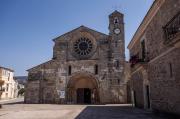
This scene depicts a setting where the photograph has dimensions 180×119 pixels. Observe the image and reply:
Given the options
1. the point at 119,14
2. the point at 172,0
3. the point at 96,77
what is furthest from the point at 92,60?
the point at 172,0

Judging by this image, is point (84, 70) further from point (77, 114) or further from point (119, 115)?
point (119, 115)

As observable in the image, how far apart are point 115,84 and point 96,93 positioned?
2647mm

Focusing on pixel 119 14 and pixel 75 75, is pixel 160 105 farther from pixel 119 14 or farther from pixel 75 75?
pixel 119 14

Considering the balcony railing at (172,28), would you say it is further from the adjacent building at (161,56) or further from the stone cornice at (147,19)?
the stone cornice at (147,19)

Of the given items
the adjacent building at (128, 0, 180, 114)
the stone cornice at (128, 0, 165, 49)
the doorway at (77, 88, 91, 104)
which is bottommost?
the doorway at (77, 88, 91, 104)

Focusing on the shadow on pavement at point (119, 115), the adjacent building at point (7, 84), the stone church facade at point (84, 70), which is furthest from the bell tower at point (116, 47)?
the adjacent building at point (7, 84)

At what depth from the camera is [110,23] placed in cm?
3005

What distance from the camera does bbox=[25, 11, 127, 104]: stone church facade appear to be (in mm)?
→ 28078

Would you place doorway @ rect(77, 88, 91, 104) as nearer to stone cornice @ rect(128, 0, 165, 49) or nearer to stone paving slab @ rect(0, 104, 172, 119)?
stone cornice @ rect(128, 0, 165, 49)

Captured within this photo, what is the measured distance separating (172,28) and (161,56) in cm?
307

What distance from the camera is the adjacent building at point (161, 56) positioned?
10648mm

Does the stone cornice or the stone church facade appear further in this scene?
the stone church facade

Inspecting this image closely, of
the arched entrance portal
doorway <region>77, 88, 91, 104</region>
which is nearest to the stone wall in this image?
the arched entrance portal

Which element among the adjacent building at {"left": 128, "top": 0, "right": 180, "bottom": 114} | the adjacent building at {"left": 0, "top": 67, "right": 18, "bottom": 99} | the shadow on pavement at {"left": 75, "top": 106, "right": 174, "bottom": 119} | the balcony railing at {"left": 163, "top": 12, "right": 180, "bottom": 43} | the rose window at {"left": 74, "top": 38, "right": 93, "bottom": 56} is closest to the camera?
the balcony railing at {"left": 163, "top": 12, "right": 180, "bottom": 43}
